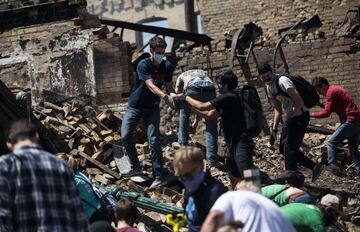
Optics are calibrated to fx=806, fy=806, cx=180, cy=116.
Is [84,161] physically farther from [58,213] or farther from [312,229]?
[58,213]

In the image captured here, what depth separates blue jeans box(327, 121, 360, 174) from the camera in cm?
1021

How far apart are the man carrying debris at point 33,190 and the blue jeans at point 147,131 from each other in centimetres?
412

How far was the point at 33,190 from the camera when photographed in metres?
5.46

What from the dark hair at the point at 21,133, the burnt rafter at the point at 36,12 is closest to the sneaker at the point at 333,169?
the burnt rafter at the point at 36,12

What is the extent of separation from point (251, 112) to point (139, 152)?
2408mm

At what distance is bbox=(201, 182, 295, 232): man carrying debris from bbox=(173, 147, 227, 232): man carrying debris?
0.54m

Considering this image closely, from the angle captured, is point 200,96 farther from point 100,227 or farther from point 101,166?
point 100,227

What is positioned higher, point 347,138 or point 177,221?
point 177,221

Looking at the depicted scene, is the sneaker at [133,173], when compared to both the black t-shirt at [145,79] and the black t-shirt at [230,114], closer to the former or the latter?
the black t-shirt at [145,79]

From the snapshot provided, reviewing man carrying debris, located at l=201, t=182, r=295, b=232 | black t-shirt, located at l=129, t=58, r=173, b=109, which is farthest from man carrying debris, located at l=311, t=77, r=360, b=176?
man carrying debris, located at l=201, t=182, r=295, b=232

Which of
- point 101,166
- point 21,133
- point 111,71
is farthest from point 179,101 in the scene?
point 111,71

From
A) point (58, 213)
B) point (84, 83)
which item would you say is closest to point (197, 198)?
point (58, 213)

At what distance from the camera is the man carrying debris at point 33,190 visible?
17.7 feet

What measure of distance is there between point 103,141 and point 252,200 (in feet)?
18.8
